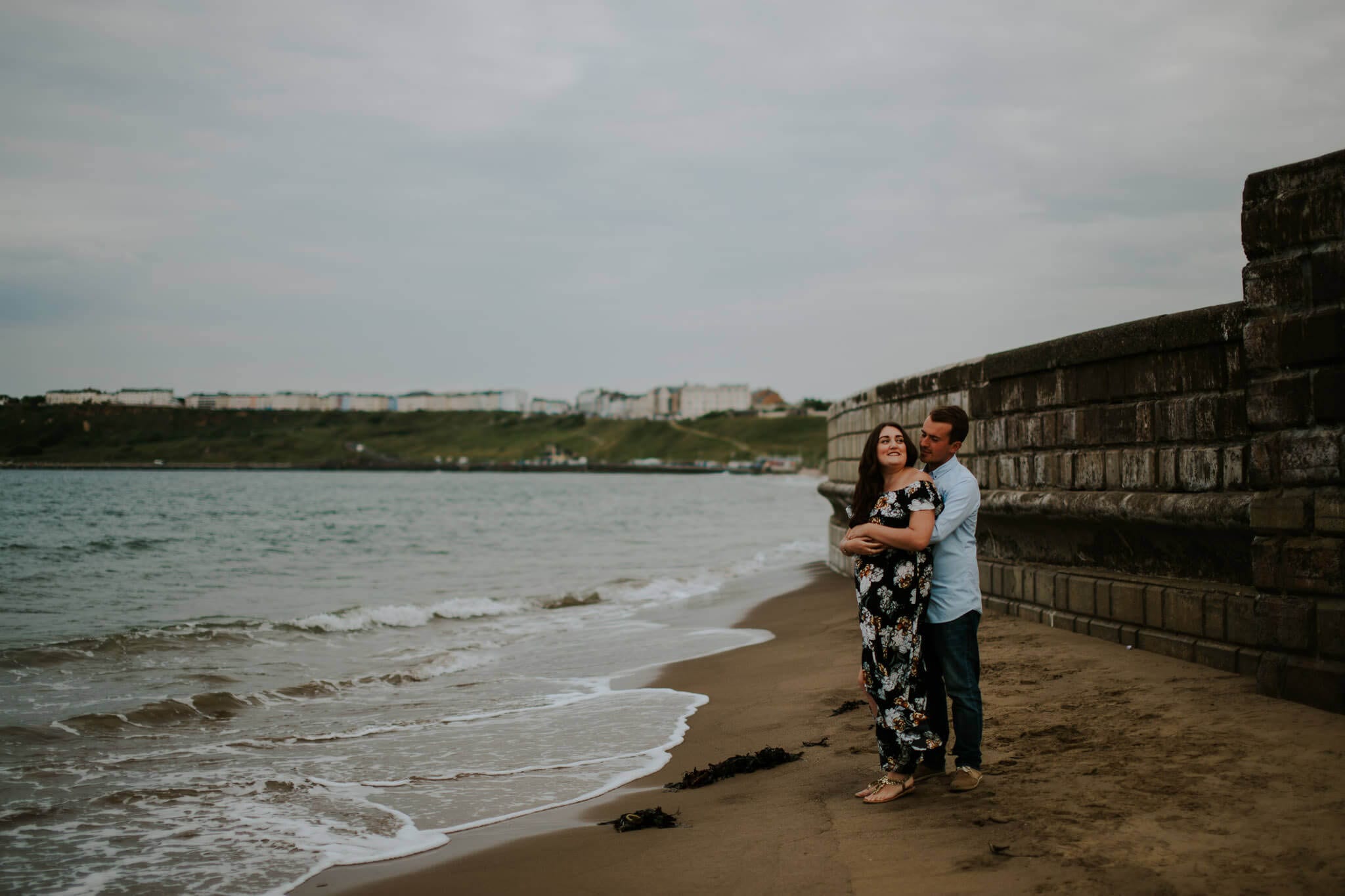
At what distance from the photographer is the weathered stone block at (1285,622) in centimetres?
433

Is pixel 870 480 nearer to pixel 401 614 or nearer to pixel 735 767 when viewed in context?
pixel 735 767

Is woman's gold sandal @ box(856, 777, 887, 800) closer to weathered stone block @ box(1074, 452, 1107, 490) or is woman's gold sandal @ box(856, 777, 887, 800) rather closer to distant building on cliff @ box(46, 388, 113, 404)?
weathered stone block @ box(1074, 452, 1107, 490)

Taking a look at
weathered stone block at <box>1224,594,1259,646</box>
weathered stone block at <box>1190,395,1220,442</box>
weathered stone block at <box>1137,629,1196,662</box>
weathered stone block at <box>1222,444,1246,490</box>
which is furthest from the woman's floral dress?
weathered stone block at <box>1190,395,1220,442</box>

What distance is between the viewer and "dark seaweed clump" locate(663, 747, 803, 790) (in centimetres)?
521

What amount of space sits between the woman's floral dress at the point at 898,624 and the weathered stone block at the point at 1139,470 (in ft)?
9.31

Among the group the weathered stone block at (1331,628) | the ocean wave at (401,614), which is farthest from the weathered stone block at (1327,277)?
the ocean wave at (401,614)

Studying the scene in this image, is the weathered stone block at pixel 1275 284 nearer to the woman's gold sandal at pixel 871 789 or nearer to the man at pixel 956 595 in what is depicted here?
the man at pixel 956 595

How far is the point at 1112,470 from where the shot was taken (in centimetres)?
648

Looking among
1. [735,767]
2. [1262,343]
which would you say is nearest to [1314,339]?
[1262,343]

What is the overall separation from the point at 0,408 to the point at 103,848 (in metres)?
134

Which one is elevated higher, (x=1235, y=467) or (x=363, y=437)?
(x=363, y=437)

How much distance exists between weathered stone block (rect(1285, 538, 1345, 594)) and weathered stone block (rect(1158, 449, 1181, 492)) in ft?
4.66

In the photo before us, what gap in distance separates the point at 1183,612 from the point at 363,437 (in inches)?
6499

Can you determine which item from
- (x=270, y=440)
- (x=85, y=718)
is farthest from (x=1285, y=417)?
(x=270, y=440)
